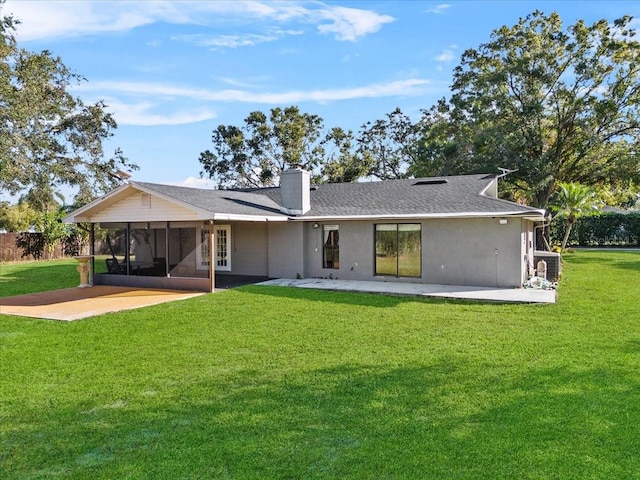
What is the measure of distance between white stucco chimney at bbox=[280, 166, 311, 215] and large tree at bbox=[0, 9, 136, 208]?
13392 millimetres

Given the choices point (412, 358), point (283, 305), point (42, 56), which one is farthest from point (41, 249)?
point (412, 358)

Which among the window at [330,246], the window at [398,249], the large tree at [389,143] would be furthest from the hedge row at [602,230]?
the window at [330,246]

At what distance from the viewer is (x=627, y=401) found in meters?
5.04

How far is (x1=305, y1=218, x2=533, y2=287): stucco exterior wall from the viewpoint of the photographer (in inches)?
521

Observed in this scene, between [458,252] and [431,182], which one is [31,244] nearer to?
[431,182]

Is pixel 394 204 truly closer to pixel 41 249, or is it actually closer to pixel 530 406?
pixel 530 406

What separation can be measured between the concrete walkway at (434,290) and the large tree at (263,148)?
22517 mm

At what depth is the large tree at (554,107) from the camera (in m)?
23.7

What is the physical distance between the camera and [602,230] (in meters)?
31.0

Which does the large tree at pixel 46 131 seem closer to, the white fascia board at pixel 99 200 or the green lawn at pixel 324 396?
the white fascia board at pixel 99 200

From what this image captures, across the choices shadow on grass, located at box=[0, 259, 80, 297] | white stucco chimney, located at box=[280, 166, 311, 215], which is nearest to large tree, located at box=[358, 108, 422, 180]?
→ white stucco chimney, located at box=[280, 166, 311, 215]

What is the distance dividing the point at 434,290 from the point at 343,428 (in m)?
9.04

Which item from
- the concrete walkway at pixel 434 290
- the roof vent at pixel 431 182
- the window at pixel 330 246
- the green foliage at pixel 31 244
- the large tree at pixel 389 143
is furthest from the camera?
the large tree at pixel 389 143

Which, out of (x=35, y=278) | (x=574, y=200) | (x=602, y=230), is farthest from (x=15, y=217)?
(x=602, y=230)
